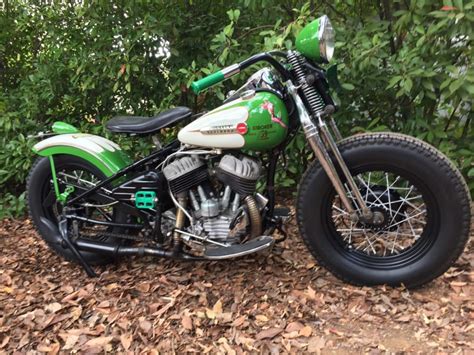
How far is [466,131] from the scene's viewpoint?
336 cm

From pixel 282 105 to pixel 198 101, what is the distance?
171 cm

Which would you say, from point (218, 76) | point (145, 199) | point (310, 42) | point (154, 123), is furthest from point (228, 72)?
point (145, 199)

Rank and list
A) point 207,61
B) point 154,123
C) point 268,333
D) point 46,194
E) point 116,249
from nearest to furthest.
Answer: point 268,333
point 154,123
point 116,249
point 46,194
point 207,61

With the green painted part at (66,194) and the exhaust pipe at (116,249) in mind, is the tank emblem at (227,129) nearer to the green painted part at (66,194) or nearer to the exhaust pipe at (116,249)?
the exhaust pipe at (116,249)

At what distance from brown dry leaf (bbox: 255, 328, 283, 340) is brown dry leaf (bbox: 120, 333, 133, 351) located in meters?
0.67

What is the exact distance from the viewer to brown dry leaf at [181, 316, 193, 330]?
2.40 metres

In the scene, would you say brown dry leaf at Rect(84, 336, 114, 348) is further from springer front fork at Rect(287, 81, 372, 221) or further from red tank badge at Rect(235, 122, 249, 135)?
springer front fork at Rect(287, 81, 372, 221)

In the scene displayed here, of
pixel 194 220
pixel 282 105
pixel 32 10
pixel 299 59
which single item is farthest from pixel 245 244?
pixel 32 10

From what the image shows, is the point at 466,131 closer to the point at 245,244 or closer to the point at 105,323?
the point at 245,244

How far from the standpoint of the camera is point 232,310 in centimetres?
253

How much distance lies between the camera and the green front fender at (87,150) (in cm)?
293

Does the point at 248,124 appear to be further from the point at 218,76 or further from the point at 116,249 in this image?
the point at 116,249

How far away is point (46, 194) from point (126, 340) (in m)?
1.38

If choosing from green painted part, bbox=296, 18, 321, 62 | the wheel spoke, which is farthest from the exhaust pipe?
green painted part, bbox=296, 18, 321, 62
